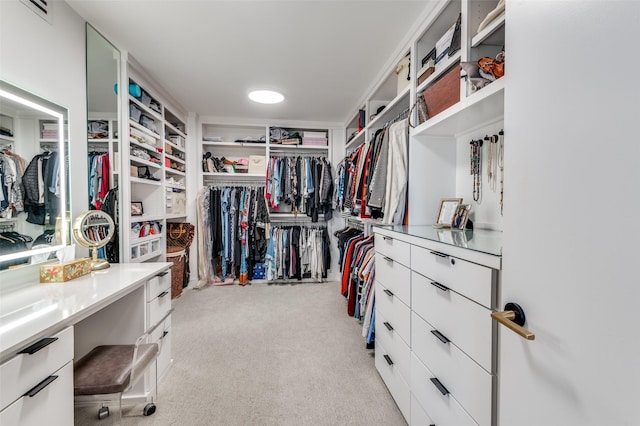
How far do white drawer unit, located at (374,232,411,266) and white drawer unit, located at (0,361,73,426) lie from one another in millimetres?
1489

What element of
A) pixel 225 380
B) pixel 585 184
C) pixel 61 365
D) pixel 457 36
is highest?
pixel 457 36

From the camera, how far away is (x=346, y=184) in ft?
10.1

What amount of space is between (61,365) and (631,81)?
166 cm

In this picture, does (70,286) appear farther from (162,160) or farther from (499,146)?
(499,146)

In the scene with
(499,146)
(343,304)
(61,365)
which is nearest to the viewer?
(61,365)

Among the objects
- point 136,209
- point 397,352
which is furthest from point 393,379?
point 136,209

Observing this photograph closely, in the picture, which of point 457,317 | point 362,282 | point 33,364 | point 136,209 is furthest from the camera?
point 136,209

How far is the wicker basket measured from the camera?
116 inches

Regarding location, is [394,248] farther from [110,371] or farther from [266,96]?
[266,96]

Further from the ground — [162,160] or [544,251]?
[162,160]

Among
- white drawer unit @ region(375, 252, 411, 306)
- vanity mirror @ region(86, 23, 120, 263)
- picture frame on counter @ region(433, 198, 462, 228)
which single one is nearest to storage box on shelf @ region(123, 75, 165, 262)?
vanity mirror @ region(86, 23, 120, 263)

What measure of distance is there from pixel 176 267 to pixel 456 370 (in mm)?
3086

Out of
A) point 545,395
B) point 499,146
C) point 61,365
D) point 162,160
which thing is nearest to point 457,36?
point 499,146

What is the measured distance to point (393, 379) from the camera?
146 cm
